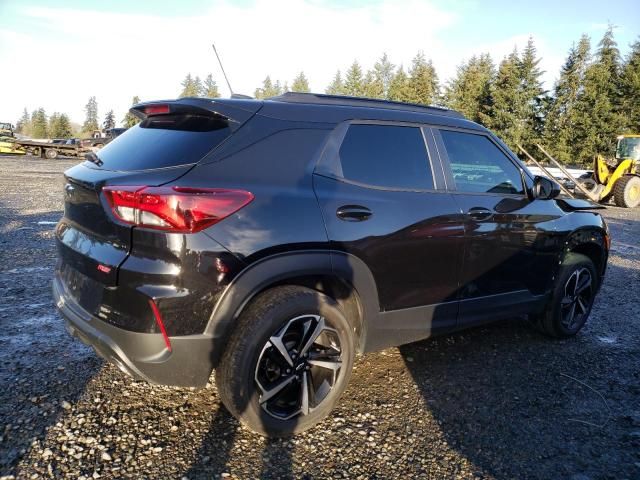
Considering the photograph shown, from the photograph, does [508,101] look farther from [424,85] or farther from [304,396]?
[304,396]

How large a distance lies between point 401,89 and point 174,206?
5704 centimetres

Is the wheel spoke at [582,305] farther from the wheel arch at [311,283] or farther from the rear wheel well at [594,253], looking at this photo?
the wheel arch at [311,283]

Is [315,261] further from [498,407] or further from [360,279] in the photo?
[498,407]

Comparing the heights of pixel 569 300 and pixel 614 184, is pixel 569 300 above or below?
above

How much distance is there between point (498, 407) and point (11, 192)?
13345 millimetres

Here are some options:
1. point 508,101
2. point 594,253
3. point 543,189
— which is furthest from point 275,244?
point 508,101

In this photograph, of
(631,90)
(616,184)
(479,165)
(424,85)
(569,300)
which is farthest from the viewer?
(424,85)

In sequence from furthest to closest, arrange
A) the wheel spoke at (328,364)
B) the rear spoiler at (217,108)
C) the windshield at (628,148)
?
the windshield at (628,148), the wheel spoke at (328,364), the rear spoiler at (217,108)

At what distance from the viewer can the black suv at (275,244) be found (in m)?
2.25

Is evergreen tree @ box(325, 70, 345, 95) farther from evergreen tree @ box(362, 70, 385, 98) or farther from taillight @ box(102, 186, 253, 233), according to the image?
taillight @ box(102, 186, 253, 233)

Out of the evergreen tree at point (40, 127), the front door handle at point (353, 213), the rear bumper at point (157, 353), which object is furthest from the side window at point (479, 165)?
the evergreen tree at point (40, 127)

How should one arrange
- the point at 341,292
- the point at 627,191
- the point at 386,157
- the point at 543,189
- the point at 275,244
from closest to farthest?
1. the point at 275,244
2. the point at 341,292
3. the point at 386,157
4. the point at 543,189
5. the point at 627,191

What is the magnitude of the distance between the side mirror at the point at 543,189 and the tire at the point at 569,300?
26.2 inches

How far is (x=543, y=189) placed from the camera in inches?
148
